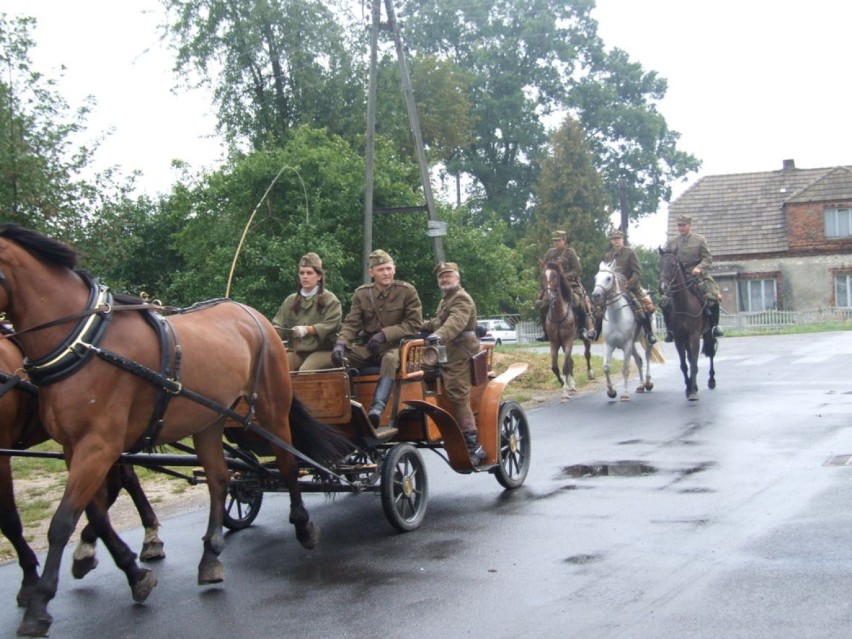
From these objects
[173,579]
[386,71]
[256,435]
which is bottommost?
[173,579]

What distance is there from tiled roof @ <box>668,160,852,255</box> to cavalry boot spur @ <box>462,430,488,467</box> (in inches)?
1680

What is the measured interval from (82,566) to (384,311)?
10.2ft

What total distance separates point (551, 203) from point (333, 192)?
94.6 feet

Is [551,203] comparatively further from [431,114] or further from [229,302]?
[229,302]

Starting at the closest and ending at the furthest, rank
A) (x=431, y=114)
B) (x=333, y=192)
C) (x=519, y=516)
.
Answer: (x=519, y=516)
(x=333, y=192)
(x=431, y=114)

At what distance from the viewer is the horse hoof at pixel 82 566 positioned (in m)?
6.95

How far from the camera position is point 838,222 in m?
49.5

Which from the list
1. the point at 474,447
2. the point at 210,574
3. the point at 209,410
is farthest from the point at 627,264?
the point at 210,574

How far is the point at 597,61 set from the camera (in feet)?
188

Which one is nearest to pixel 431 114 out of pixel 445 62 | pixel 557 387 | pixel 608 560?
pixel 445 62

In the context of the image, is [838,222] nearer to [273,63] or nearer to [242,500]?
[273,63]

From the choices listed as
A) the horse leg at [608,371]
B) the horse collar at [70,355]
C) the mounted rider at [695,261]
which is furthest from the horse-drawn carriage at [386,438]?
the mounted rider at [695,261]

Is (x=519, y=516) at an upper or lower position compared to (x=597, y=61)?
lower

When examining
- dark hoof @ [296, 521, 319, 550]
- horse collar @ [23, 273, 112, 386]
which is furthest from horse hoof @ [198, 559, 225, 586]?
horse collar @ [23, 273, 112, 386]
